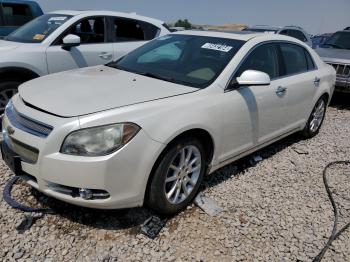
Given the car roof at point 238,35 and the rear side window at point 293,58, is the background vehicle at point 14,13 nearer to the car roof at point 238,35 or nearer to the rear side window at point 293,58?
the car roof at point 238,35

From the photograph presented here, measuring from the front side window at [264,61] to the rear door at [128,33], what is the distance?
2.75 meters

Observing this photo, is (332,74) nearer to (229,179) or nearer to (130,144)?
(229,179)

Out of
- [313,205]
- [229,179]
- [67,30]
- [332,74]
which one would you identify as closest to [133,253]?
[229,179]

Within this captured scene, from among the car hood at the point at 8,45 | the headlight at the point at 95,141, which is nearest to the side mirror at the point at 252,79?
the headlight at the point at 95,141

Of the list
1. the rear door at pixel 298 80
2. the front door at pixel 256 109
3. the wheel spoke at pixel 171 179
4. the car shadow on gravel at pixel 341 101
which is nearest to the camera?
the wheel spoke at pixel 171 179

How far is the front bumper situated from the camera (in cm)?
242

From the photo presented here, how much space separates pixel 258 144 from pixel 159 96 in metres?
1.53

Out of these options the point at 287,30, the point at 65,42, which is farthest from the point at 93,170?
the point at 287,30

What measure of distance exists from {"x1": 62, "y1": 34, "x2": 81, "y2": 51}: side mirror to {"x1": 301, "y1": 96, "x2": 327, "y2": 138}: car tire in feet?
11.7

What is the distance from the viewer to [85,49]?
5441 mm

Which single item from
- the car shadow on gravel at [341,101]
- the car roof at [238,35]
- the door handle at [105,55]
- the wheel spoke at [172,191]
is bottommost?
the car shadow on gravel at [341,101]

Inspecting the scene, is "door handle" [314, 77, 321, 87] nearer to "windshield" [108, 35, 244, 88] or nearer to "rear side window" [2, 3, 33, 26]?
"windshield" [108, 35, 244, 88]

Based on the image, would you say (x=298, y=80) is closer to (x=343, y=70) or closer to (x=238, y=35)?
(x=238, y=35)

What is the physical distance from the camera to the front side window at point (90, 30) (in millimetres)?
5433
